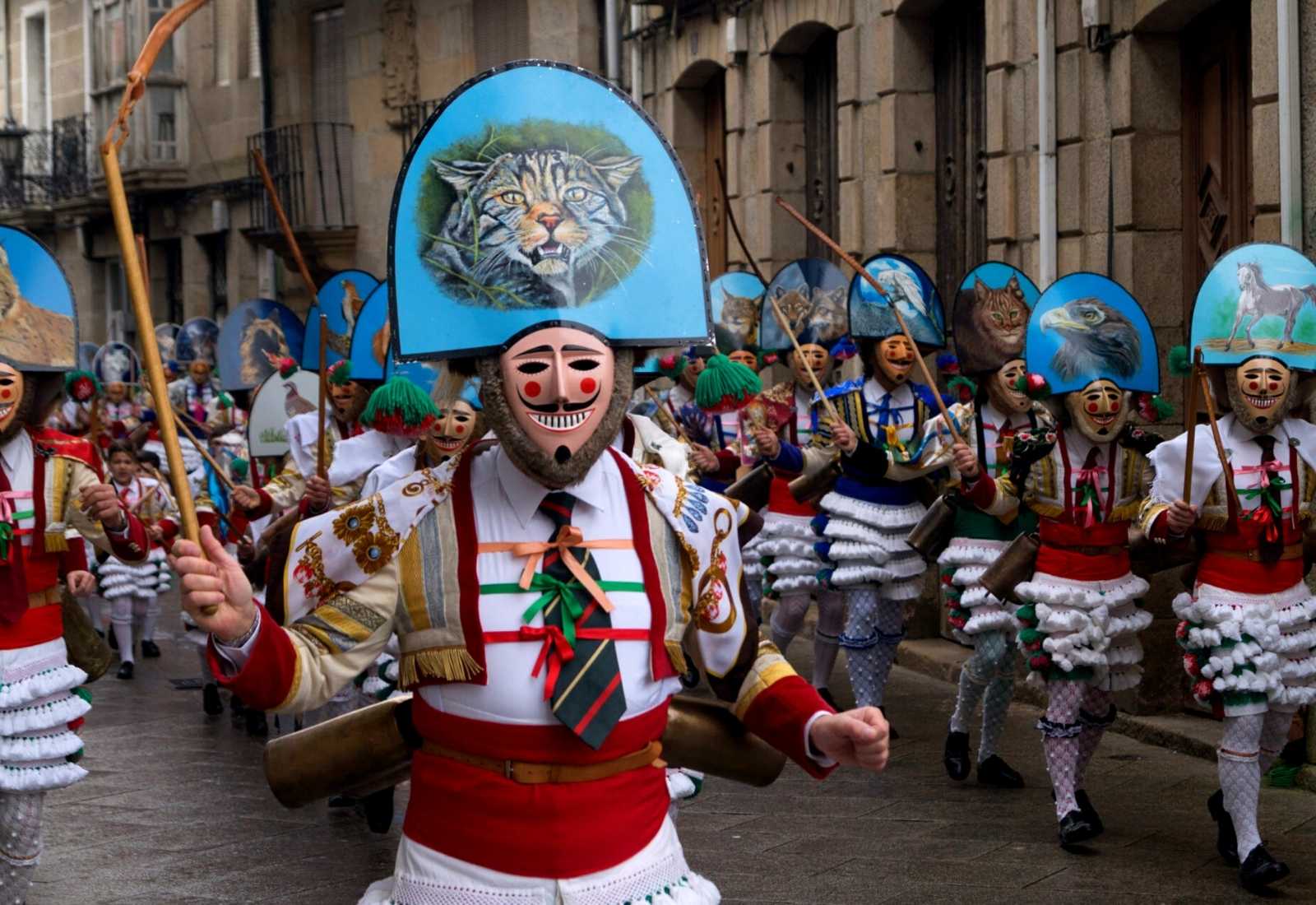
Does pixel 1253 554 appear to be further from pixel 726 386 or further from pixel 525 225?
pixel 525 225

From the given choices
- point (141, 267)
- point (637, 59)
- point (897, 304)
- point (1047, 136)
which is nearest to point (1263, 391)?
point (897, 304)

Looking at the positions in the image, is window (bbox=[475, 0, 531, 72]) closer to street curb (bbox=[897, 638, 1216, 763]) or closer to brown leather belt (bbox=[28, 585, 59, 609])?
street curb (bbox=[897, 638, 1216, 763])

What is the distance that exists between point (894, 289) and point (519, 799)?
21.6 feet

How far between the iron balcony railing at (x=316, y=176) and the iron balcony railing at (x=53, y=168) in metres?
7.98

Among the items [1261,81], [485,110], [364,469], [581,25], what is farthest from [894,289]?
[581,25]

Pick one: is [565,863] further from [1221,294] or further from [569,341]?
[1221,294]

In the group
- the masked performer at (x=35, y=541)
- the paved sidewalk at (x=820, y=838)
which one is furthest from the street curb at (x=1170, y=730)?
the masked performer at (x=35, y=541)

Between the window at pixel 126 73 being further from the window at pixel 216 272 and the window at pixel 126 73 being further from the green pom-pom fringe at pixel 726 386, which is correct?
the green pom-pom fringe at pixel 726 386

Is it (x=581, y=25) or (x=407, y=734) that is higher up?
(x=581, y=25)

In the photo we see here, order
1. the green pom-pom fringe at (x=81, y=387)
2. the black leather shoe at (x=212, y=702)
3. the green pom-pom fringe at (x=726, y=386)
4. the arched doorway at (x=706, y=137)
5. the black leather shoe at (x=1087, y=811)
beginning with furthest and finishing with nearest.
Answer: the arched doorway at (x=706, y=137) → the black leather shoe at (x=212, y=702) → the green pom-pom fringe at (x=81, y=387) → the green pom-pom fringe at (x=726, y=386) → the black leather shoe at (x=1087, y=811)

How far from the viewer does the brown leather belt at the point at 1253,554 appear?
7156 millimetres

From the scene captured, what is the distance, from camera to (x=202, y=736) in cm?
1061

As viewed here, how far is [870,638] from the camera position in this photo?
9.84 meters

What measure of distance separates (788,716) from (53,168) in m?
33.5
